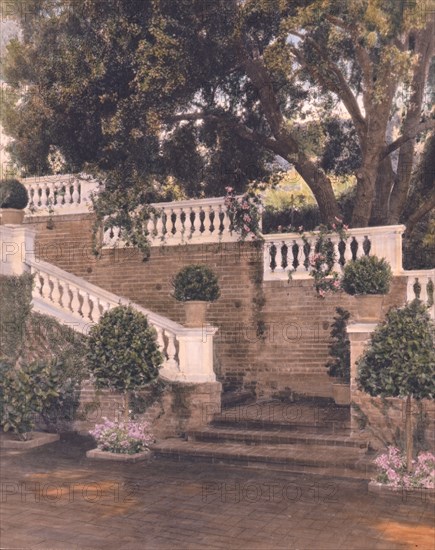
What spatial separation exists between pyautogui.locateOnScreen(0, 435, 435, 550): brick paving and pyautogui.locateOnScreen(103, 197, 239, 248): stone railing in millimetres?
6389

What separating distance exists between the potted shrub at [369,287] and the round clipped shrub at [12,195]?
7880 millimetres

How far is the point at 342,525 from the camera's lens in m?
7.38

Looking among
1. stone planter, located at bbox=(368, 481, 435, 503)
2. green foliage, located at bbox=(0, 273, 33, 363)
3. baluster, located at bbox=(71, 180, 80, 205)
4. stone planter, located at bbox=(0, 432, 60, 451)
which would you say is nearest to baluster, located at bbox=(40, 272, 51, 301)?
green foliage, located at bbox=(0, 273, 33, 363)

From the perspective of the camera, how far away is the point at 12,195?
14586 millimetres

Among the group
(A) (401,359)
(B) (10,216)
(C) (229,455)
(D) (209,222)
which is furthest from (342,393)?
(B) (10,216)

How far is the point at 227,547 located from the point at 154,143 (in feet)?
35.1

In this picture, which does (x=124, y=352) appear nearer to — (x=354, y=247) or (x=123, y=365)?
(x=123, y=365)

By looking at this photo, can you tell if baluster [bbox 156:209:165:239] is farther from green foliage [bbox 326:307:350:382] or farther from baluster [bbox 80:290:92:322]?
green foliage [bbox 326:307:350:382]

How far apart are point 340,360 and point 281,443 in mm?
2554

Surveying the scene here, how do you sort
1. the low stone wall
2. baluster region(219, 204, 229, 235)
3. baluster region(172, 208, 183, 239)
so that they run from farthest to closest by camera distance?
baluster region(172, 208, 183, 239) < baluster region(219, 204, 229, 235) < the low stone wall

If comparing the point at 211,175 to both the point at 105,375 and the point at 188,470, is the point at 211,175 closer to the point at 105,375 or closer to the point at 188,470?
the point at 105,375

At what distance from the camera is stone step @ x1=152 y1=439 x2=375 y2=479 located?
32.5 ft

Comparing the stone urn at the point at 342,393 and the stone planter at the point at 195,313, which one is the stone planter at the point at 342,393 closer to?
the stone urn at the point at 342,393

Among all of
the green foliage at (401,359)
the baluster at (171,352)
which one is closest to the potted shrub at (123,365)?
the baluster at (171,352)
